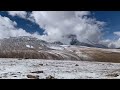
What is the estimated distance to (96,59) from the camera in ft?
14.1

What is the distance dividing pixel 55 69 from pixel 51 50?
0.29m

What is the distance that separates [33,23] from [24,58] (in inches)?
19.9

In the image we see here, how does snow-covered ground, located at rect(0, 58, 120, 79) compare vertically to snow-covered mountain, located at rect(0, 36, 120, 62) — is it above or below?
below

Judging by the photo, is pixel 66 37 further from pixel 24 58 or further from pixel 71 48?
pixel 24 58

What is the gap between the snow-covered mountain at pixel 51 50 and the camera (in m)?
4.09

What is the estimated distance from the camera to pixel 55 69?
4133 millimetres

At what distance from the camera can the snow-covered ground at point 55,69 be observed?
4.05 m

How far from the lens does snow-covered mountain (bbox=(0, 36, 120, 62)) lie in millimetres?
4089

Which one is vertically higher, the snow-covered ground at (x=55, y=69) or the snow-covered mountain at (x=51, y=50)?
the snow-covered mountain at (x=51, y=50)

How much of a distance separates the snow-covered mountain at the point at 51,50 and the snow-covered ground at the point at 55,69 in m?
0.08

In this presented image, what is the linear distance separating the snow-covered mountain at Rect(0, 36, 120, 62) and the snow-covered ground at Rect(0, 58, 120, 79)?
0.08 m

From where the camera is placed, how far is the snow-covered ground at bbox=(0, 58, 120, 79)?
4047 mm
